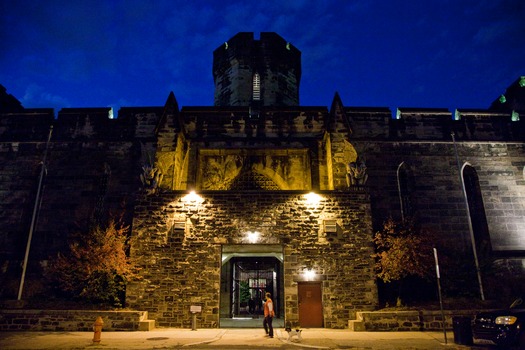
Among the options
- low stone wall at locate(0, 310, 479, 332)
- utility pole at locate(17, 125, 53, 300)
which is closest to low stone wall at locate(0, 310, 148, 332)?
low stone wall at locate(0, 310, 479, 332)

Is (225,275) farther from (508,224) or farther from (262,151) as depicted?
(508,224)

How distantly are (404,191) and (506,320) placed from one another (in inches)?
374

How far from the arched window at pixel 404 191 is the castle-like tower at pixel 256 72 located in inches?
388

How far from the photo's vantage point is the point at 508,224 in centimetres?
1712

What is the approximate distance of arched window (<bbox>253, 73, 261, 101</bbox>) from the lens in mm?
23934

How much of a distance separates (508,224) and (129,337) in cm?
1851

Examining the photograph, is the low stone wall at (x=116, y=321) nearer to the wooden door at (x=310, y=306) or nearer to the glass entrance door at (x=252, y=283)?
the wooden door at (x=310, y=306)

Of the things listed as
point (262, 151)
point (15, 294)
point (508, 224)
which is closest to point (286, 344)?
point (262, 151)

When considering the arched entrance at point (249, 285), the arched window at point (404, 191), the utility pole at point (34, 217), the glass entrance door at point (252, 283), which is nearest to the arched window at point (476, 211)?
the arched window at point (404, 191)

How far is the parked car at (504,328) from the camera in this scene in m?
8.66

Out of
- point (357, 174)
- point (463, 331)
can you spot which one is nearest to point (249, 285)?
point (357, 174)

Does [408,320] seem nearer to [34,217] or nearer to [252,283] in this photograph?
[252,283]

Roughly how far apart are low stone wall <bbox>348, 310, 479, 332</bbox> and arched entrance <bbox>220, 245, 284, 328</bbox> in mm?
7923

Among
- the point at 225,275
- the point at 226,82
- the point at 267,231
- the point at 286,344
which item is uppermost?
the point at 226,82
